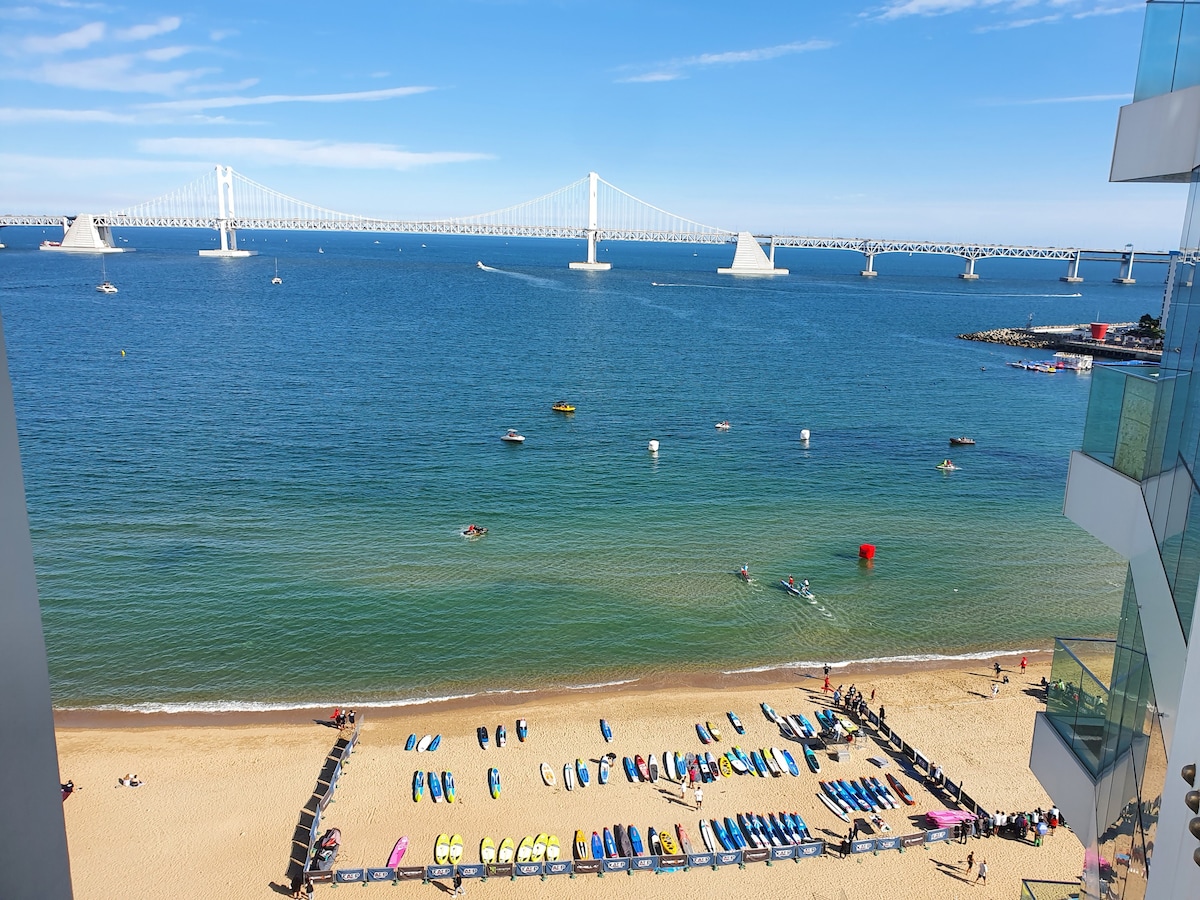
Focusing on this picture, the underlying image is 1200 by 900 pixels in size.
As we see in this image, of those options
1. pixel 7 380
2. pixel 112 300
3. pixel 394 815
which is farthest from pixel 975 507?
pixel 112 300

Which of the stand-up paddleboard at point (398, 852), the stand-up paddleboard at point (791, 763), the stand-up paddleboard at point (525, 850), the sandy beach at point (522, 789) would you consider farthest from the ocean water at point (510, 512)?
the stand-up paddleboard at point (525, 850)

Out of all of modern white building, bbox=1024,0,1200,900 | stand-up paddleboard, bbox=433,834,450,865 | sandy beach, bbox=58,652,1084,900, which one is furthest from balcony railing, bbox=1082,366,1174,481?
stand-up paddleboard, bbox=433,834,450,865

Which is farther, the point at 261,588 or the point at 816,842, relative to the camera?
the point at 261,588

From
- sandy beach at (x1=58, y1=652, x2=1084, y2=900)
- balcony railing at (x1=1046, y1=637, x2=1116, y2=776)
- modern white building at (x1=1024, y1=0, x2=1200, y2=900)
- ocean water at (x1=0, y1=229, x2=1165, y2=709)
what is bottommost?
sandy beach at (x1=58, y1=652, x2=1084, y2=900)

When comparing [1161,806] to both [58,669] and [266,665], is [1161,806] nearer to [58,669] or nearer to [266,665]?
[266,665]

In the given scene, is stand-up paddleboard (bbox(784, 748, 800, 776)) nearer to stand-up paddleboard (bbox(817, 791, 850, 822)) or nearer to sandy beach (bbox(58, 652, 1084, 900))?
sandy beach (bbox(58, 652, 1084, 900))

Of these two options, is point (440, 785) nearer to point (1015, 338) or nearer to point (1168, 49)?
point (1168, 49)
